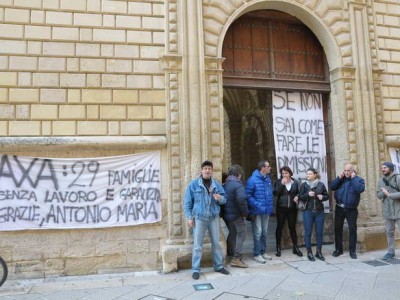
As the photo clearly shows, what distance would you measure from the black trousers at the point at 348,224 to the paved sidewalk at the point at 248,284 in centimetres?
45

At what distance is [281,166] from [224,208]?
1939mm

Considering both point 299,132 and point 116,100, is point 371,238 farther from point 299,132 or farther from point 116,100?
point 116,100

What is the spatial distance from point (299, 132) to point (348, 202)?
186cm

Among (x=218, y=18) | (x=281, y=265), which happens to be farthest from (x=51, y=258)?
(x=218, y=18)

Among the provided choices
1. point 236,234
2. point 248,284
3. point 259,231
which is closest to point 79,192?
point 236,234

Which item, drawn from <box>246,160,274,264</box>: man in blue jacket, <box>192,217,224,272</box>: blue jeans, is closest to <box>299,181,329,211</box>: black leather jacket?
<box>246,160,274,264</box>: man in blue jacket

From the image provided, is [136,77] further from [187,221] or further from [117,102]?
[187,221]

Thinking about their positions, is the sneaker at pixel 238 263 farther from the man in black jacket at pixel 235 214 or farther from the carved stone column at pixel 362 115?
the carved stone column at pixel 362 115

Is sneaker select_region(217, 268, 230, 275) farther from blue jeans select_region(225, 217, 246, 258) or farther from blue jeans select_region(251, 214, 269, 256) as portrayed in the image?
blue jeans select_region(251, 214, 269, 256)

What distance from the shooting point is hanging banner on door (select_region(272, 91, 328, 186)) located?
7.68 metres

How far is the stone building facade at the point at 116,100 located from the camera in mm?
6098

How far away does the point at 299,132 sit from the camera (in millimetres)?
7840

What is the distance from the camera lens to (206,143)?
21.8ft

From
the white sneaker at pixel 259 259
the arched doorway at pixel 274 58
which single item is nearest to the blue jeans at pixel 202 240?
the white sneaker at pixel 259 259
